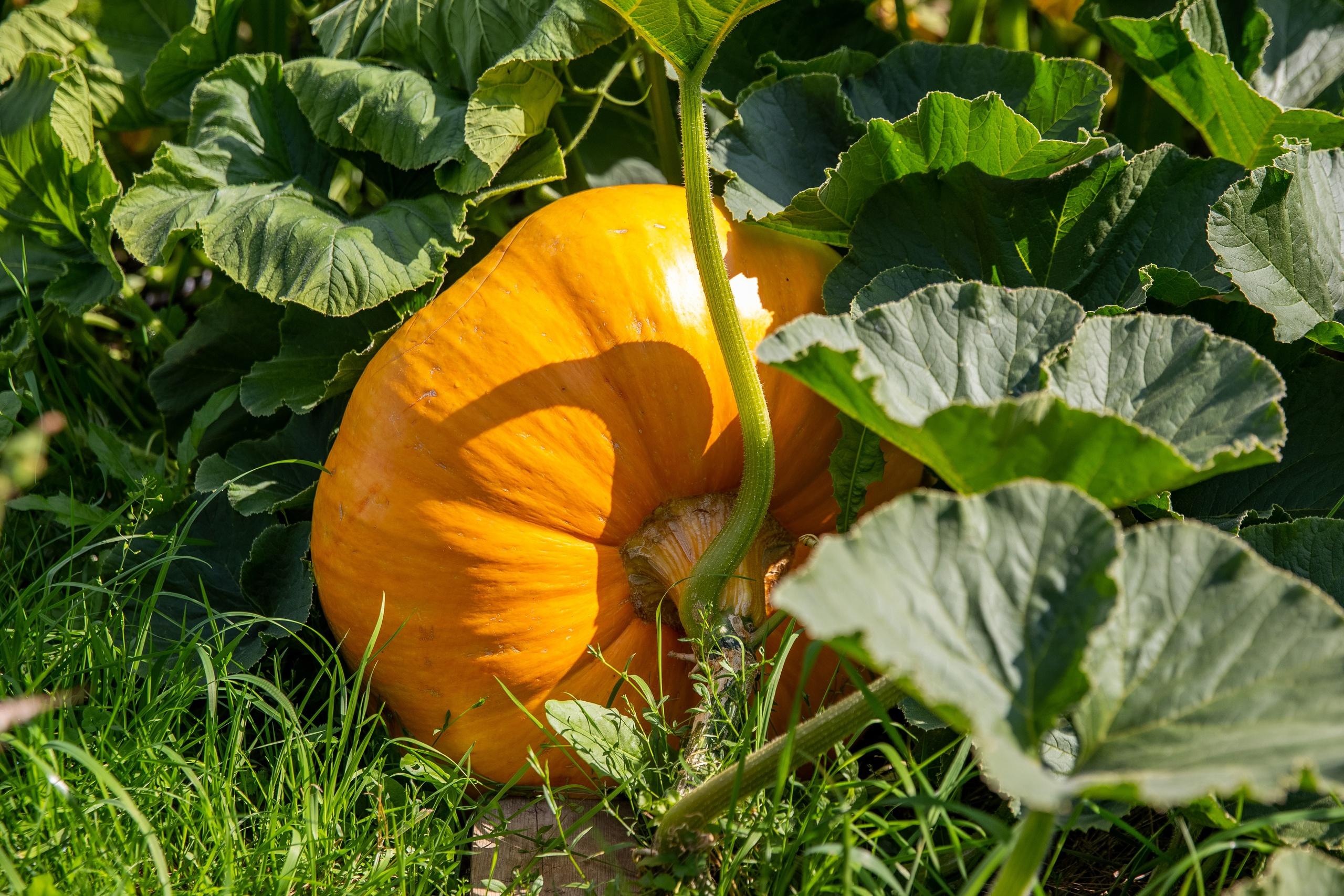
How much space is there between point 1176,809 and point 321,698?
1.17 meters

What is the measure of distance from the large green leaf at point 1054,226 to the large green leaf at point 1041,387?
0.34m

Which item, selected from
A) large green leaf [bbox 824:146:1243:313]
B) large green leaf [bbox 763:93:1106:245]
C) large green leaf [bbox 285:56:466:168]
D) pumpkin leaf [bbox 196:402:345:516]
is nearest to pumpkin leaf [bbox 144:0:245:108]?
large green leaf [bbox 285:56:466:168]

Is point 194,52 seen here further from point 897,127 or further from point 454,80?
point 897,127

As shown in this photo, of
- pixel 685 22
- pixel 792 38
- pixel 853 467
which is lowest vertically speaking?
pixel 853 467

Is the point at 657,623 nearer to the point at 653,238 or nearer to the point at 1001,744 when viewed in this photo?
the point at 653,238

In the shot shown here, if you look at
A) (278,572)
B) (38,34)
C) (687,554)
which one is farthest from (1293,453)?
(38,34)

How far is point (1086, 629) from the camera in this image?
2.74 ft

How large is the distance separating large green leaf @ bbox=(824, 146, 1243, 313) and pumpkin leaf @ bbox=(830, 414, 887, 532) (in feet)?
0.67

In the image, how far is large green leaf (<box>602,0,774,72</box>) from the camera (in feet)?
4.18

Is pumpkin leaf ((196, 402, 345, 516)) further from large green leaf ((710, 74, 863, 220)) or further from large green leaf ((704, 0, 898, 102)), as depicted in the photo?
large green leaf ((704, 0, 898, 102))

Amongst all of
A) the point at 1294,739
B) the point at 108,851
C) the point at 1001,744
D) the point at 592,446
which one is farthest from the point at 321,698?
the point at 1294,739

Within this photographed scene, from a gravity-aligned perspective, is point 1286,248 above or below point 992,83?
below

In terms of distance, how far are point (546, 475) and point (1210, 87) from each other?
3.79 ft

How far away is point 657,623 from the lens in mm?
1389
